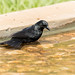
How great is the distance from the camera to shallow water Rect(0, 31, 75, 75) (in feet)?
12.3

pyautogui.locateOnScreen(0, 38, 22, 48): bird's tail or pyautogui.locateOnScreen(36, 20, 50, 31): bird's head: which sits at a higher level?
pyautogui.locateOnScreen(36, 20, 50, 31): bird's head

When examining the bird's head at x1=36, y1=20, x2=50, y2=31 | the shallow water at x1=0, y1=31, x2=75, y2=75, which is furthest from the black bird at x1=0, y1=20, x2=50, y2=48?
the shallow water at x1=0, y1=31, x2=75, y2=75

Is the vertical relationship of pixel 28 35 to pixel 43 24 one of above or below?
below

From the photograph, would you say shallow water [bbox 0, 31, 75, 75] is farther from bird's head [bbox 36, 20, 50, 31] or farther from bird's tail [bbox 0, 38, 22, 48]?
bird's head [bbox 36, 20, 50, 31]

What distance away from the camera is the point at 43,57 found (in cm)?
435

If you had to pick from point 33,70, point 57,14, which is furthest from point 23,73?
point 57,14

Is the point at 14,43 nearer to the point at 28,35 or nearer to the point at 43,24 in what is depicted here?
the point at 28,35

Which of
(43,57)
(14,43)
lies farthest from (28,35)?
(43,57)

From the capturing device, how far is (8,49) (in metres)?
4.81

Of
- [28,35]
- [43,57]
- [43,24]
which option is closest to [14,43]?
[28,35]

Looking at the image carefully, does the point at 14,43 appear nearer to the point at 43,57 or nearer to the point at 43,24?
the point at 43,24

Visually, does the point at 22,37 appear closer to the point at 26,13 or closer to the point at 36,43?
the point at 36,43

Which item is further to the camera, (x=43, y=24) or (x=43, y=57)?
(x=43, y=24)

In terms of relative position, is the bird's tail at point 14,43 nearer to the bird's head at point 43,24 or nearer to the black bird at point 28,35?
the black bird at point 28,35
